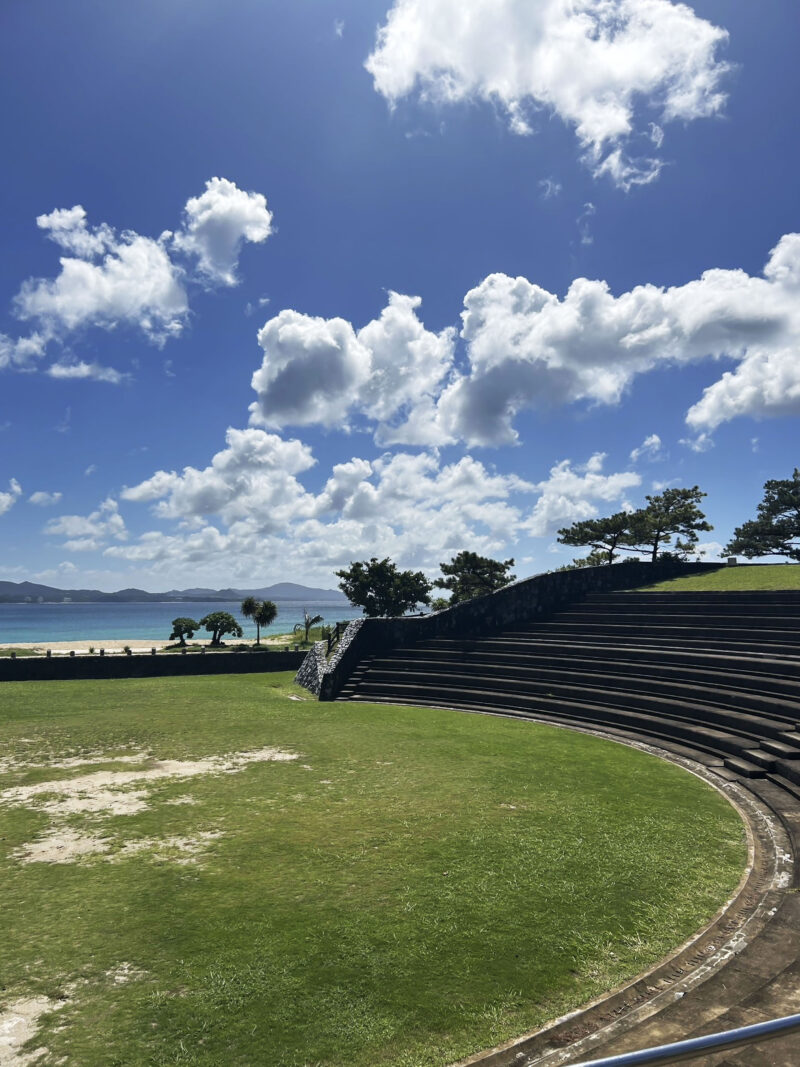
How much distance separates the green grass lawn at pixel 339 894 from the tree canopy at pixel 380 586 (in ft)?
110

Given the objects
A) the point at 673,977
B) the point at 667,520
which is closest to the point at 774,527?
the point at 667,520

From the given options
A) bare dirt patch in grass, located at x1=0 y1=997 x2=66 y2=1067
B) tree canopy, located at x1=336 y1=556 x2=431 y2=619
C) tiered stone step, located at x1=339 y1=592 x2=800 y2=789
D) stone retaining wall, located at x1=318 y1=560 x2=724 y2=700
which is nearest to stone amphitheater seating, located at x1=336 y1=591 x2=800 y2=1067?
tiered stone step, located at x1=339 y1=592 x2=800 y2=789

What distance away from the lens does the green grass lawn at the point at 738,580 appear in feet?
74.4

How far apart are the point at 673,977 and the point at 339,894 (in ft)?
11.0

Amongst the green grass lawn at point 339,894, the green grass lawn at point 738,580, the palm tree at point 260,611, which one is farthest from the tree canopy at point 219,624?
the green grass lawn at point 339,894

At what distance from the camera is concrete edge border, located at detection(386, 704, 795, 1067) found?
427 cm

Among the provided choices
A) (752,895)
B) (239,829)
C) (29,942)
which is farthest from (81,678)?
(752,895)

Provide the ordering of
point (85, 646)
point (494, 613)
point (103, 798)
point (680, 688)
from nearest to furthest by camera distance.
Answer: point (103, 798) → point (680, 688) → point (494, 613) → point (85, 646)

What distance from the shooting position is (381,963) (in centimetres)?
524

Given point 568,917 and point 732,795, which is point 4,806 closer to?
point 568,917

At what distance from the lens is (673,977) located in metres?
5.13

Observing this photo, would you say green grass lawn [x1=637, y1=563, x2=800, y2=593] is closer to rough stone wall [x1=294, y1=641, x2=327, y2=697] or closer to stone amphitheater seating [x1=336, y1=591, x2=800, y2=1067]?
stone amphitheater seating [x1=336, y1=591, x2=800, y2=1067]

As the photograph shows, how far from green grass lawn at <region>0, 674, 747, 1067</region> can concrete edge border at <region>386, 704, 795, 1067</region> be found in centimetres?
12

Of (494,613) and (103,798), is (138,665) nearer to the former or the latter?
(494,613)
